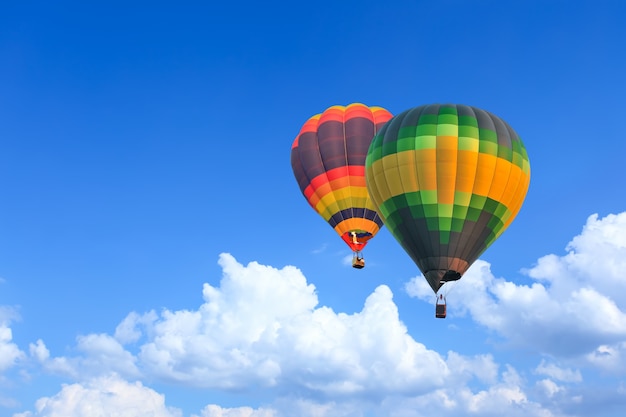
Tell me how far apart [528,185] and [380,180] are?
24.1 ft

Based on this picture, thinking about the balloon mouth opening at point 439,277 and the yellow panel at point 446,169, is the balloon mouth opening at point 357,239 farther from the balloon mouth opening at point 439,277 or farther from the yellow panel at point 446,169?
the yellow panel at point 446,169

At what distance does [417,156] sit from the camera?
1537 inches

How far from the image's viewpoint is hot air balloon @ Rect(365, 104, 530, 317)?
127 ft

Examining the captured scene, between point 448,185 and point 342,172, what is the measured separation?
10.0 m

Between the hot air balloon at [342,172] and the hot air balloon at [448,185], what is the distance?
7.15 metres

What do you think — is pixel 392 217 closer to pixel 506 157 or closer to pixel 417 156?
pixel 417 156

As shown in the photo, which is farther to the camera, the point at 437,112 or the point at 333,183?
the point at 333,183

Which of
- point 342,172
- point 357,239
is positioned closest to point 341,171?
point 342,172

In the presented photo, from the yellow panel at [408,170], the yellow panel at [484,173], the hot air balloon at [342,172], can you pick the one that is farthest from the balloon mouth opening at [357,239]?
the yellow panel at [484,173]

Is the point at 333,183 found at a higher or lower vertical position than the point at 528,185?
higher

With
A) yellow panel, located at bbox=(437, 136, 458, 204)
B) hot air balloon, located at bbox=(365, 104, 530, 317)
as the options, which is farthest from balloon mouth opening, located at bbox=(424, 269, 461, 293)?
yellow panel, located at bbox=(437, 136, 458, 204)

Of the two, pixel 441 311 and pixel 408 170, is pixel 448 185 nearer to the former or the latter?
pixel 408 170

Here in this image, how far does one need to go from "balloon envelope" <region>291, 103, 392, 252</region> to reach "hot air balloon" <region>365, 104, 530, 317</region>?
7156mm

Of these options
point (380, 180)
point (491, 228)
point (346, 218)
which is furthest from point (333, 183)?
point (491, 228)
